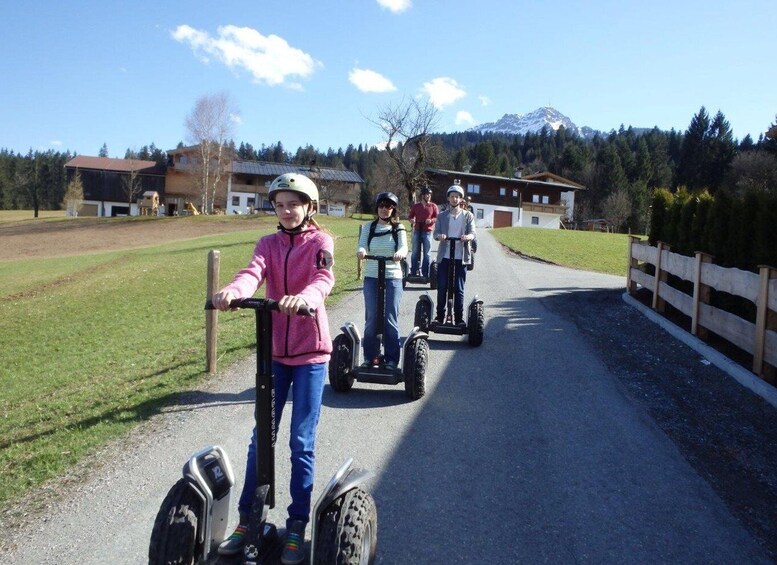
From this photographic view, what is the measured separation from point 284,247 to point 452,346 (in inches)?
221

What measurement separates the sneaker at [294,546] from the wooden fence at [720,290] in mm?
5560

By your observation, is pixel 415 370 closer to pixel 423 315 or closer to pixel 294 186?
pixel 423 315

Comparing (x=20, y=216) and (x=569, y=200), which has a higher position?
(x=569, y=200)

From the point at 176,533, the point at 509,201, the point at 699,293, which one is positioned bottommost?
the point at 176,533

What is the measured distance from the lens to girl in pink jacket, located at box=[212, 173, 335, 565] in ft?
10.6

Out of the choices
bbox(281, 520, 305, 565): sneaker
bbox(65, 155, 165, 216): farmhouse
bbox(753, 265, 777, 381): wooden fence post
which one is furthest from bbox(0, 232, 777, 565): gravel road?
bbox(65, 155, 165, 216): farmhouse

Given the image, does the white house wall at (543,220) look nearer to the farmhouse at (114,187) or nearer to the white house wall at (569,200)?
the white house wall at (569,200)

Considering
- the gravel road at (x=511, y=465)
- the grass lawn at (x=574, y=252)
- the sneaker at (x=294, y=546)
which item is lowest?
the gravel road at (x=511, y=465)

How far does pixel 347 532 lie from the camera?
2926mm

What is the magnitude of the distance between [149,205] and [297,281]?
77.8 m

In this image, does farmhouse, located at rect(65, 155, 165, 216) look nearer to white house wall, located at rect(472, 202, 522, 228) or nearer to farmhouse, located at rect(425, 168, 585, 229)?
farmhouse, located at rect(425, 168, 585, 229)

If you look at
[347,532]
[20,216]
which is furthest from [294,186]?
[20,216]

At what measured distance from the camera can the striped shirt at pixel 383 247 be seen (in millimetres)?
6805

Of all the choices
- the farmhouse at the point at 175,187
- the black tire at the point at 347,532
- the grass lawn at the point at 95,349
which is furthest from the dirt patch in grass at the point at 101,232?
the black tire at the point at 347,532
